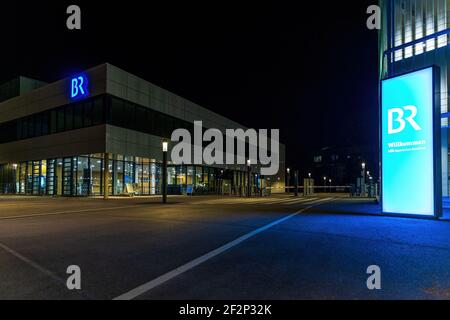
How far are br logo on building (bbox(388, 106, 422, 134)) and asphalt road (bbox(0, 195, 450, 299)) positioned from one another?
4.36 meters

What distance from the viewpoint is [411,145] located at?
12172mm

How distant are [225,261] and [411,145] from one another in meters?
9.37

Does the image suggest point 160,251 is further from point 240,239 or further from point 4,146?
point 4,146

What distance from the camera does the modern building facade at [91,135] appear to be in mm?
31703

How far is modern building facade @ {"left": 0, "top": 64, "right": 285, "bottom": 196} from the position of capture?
31.7 meters

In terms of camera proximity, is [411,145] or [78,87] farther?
[78,87]

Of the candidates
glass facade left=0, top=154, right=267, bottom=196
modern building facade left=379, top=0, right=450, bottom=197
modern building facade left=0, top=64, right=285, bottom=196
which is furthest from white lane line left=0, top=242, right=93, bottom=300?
glass facade left=0, top=154, right=267, bottom=196

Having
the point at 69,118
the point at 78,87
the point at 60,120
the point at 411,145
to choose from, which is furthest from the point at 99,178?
the point at 411,145

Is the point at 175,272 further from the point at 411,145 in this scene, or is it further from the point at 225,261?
the point at 411,145

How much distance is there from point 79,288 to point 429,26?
22.7m

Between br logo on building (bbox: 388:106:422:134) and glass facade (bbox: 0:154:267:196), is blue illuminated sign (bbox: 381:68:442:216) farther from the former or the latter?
glass facade (bbox: 0:154:267:196)
